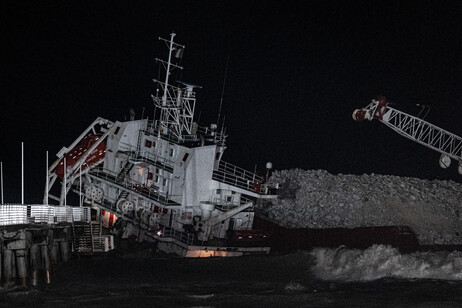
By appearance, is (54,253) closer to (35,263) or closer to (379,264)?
(35,263)

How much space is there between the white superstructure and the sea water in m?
1.55

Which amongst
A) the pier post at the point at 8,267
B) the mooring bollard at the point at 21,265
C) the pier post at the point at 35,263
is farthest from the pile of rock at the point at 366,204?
the pier post at the point at 8,267

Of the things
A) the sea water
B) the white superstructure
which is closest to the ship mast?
the white superstructure

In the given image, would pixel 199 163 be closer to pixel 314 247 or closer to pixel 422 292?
pixel 314 247

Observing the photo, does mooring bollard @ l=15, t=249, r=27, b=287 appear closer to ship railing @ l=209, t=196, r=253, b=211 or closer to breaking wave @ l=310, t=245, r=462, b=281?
ship railing @ l=209, t=196, r=253, b=211

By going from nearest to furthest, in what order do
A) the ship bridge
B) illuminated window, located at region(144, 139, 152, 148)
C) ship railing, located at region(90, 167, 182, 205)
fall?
ship railing, located at region(90, 167, 182, 205) → the ship bridge → illuminated window, located at region(144, 139, 152, 148)

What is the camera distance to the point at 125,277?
109 ft

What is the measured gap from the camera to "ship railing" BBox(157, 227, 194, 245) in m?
36.8

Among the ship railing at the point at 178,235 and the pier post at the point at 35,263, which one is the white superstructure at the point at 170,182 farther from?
the pier post at the point at 35,263

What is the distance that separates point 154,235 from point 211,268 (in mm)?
3909

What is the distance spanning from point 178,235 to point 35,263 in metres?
8.91

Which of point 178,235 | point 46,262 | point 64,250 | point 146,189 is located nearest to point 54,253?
point 64,250

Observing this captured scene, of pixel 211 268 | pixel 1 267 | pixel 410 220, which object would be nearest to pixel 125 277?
pixel 211 268

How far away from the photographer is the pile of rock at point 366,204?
48.9 meters
